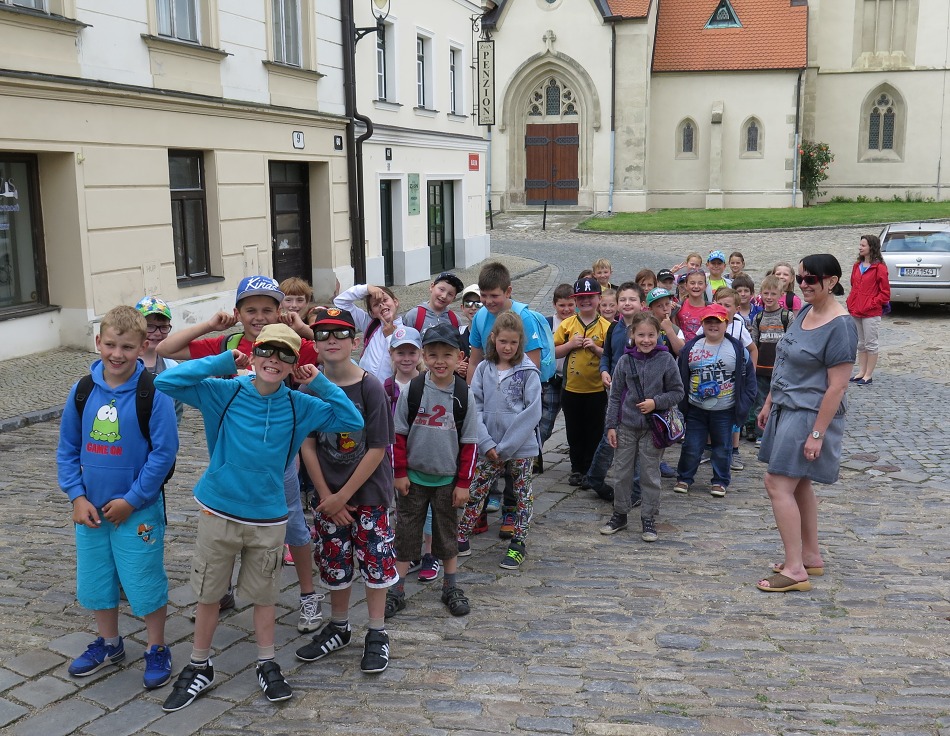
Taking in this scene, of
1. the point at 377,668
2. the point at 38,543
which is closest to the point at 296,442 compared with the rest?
the point at 377,668

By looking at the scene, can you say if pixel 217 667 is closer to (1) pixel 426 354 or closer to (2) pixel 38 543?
(1) pixel 426 354

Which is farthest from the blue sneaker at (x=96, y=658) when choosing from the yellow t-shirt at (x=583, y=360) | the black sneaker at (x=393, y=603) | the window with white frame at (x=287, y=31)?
the window with white frame at (x=287, y=31)

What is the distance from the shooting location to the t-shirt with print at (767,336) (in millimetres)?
9023

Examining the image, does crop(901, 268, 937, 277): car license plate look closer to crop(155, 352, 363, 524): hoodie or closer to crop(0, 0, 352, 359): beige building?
Result: crop(0, 0, 352, 359): beige building

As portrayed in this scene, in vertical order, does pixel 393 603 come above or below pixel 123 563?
below

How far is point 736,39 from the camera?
Answer: 4156 cm

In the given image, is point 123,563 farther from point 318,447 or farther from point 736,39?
point 736,39

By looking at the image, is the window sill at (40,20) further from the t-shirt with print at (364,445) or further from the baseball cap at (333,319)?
the t-shirt with print at (364,445)

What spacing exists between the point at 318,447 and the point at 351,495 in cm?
31

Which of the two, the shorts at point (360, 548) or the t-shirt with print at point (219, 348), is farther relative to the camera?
the t-shirt with print at point (219, 348)

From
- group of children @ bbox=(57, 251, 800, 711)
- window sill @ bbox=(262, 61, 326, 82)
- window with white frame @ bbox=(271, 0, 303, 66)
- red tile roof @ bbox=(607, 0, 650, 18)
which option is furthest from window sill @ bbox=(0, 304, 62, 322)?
red tile roof @ bbox=(607, 0, 650, 18)

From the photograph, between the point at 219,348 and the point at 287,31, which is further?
the point at 287,31


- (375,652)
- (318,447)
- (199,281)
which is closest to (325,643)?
(375,652)

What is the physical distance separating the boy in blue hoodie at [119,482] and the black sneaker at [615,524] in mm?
3223
